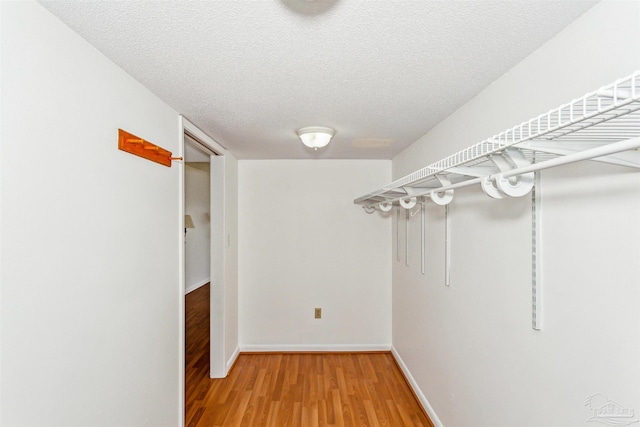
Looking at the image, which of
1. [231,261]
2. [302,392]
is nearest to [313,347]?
[302,392]

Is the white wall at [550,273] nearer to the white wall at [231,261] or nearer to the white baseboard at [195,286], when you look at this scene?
the white wall at [231,261]

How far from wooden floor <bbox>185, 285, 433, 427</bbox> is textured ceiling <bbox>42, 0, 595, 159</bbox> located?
219 cm

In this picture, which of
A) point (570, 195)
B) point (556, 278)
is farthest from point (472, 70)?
point (556, 278)

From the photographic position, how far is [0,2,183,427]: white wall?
0.94 metres

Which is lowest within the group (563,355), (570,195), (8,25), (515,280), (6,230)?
(563,355)

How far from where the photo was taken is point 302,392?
2.75 m

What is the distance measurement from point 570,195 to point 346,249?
2661 millimetres

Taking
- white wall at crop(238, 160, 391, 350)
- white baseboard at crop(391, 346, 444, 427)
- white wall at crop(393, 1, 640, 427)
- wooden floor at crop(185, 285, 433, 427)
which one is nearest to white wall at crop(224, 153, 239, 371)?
white wall at crop(238, 160, 391, 350)

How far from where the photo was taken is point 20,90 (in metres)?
0.95

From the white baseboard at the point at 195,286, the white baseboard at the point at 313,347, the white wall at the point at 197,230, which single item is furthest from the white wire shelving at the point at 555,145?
the white baseboard at the point at 195,286

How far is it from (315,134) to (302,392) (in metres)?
2.15

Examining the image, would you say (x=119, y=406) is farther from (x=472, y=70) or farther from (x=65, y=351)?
(x=472, y=70)

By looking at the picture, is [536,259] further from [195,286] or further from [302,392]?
[195,286]

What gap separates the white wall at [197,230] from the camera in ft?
19.0
